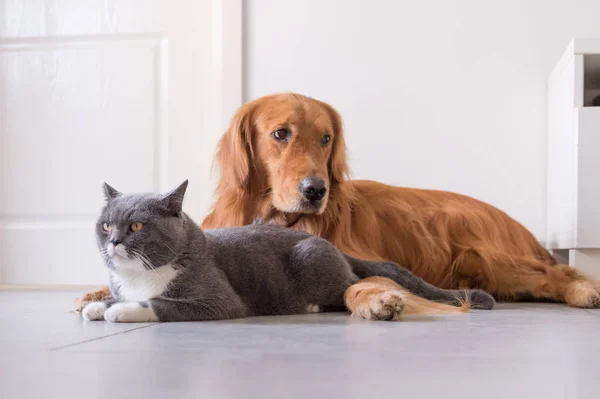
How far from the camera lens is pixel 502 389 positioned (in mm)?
890

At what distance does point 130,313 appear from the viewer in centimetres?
157

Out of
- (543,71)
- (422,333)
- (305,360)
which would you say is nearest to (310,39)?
(543,71)

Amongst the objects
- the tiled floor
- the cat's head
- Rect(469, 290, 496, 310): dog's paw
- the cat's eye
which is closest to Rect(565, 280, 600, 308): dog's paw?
Rect(469, 290, 496, 310): dog's paw

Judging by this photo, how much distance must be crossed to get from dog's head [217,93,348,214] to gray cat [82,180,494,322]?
10.3 inches

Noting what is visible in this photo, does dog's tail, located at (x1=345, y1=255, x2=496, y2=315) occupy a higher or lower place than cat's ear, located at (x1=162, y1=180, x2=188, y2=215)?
lower

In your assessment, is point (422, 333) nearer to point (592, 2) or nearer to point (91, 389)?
point (91, 389)

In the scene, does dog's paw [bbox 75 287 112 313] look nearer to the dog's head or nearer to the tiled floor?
the tiled floor

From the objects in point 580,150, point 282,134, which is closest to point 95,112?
point 282,134

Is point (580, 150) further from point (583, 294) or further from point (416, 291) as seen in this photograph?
point (416, 291)

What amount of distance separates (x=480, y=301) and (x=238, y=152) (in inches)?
35.0

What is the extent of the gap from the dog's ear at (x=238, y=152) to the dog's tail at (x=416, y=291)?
50 cm

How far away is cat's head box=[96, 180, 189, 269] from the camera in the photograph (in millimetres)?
1604

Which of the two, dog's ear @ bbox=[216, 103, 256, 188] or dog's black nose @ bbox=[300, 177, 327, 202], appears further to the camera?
dog's ear @ bbox=[216, 103, 256, 188]

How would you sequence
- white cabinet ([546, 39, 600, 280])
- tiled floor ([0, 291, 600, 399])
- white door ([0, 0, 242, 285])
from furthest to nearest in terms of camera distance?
1. white door ([0, 0, 242, 285])
2. white cabinet ([546, 39, 600, 280])
3. tiled floor ([0, 291, 600, 399])
